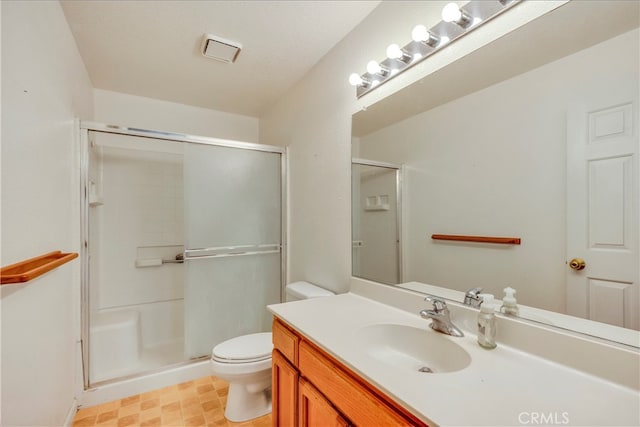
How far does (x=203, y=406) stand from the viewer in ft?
5.90

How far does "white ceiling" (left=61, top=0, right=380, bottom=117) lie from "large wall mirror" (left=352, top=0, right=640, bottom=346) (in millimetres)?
775

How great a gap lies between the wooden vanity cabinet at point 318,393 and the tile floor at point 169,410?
0.65 meters

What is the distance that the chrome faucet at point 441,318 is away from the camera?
3.33ft

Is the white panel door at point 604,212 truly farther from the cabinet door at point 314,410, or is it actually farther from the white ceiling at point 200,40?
the white ceiling at point 200,40

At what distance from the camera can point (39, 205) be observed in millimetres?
1181

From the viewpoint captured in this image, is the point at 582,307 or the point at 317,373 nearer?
the point at 582,307

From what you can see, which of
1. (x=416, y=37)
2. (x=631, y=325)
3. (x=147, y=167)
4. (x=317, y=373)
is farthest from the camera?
(x=147, y=167)

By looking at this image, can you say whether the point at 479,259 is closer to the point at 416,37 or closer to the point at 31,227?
the point at 416,37

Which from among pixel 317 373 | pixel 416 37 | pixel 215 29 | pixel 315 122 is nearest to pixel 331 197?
pixel 315 122

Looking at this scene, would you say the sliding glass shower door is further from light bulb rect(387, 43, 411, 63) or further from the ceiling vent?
light bulb rect(387, 43, 411, 63)

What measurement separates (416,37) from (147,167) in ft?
8.34

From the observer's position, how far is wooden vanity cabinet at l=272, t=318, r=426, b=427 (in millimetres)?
740

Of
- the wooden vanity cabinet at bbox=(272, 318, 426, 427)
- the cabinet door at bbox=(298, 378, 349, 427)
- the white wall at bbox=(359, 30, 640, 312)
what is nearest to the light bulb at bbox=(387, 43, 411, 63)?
the white wall at bbox=(359, 30, 640, 312)

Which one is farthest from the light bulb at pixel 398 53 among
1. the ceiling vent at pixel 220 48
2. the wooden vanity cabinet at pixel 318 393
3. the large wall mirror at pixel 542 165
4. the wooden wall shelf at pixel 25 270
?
the wooden wall shelf at pixel 25 270
